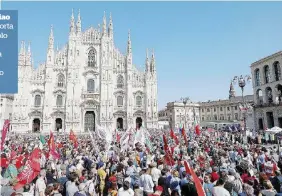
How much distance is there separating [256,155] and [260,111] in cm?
3160

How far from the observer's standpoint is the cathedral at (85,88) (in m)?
44.8

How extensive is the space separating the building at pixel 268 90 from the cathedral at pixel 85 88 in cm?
1824

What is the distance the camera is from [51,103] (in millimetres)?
45500

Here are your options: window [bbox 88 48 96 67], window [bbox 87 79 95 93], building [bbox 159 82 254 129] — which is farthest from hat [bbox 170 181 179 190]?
building [bbox 159 82 254 129]

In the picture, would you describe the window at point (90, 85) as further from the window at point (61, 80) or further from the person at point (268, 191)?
the person at point (268, 191)

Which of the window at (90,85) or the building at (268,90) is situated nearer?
the building at (268,90)

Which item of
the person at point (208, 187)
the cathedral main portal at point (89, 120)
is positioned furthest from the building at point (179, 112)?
the person at point (208, 187)

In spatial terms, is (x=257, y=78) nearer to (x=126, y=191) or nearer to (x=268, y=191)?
(x=268, y=191)

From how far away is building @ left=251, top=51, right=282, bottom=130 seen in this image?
37.4 meters

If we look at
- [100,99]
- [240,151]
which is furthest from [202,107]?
[240,151]

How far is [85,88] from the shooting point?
4788cm

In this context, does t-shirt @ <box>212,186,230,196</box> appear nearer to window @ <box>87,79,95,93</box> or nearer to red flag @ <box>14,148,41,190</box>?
red flag @ <box>14,148,41,190</box>

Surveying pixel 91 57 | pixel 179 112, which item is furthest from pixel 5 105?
pixel 179 112

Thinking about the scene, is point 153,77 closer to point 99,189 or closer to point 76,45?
point 76,45
